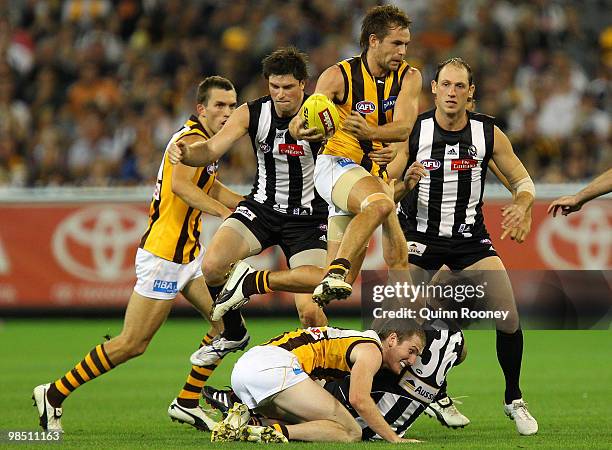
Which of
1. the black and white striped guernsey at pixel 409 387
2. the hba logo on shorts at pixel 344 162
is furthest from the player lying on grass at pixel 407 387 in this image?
the hba logo on shorts at pixel 344 162

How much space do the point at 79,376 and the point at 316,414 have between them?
182cm

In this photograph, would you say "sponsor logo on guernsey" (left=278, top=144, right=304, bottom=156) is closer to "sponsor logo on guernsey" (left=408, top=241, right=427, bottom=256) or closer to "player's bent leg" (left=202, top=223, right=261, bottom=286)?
"player's bent leg" (left=202, top=223, right=261, bottom=286)

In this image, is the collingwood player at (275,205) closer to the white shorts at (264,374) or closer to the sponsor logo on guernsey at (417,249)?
the sponsor logo on guernsey at (417,249)

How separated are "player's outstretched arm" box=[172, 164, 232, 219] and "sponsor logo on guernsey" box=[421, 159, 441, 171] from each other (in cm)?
156

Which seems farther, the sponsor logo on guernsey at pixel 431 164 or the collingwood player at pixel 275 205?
the sponsor logo on guernsey at pixel 431 164

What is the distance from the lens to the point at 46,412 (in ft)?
27.0

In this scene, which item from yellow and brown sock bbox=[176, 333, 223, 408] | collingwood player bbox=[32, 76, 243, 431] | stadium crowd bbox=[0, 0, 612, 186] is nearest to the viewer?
collingwood player bbox=[32, 76, 243, 431]

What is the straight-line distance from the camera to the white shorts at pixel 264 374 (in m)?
7.56

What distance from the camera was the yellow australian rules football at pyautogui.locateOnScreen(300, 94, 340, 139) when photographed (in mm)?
7984

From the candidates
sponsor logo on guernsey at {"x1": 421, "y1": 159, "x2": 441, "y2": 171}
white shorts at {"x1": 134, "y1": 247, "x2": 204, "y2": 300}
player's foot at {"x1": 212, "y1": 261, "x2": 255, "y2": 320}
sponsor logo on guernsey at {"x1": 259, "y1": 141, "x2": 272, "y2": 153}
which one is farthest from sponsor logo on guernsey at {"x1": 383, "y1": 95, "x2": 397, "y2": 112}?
white shorts at {"x1": 134, "y1": 247, "x2": 204, "y2": 300}

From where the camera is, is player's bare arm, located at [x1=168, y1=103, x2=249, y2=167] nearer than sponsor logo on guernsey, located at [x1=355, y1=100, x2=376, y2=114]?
Yes

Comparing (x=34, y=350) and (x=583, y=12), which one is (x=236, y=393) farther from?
(x=583, y=12)

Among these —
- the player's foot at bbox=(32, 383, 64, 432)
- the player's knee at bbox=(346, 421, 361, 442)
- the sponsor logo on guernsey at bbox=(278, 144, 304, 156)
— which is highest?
the sponsor logo on guernsey at bbox=(278, 144, 304, 156)

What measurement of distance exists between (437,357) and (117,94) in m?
11.6
